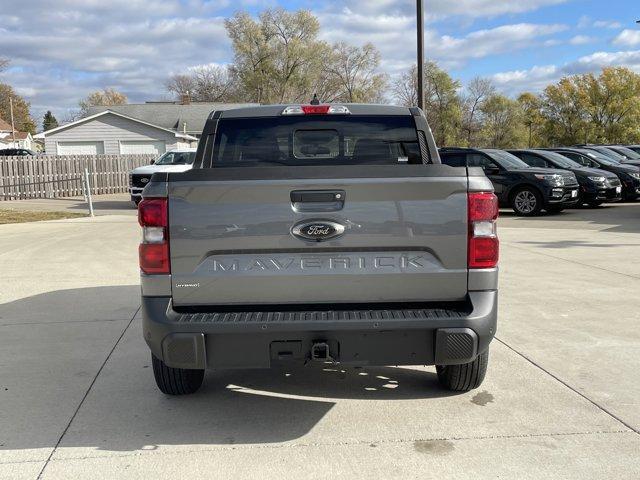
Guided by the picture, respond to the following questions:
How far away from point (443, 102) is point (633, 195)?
48730 millimetres

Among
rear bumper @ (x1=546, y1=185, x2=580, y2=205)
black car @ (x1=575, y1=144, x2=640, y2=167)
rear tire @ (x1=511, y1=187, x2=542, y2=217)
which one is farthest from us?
black car @ (x1=575, y1=144, x2=640, y2=167)

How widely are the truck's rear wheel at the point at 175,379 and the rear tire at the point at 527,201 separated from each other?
13.8 metres

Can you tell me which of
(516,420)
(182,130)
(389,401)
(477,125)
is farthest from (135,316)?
(477,125)

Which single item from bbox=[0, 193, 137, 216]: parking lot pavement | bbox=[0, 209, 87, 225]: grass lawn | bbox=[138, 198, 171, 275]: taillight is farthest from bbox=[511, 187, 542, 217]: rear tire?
bbox=[138, 198, 171, 275]: taillight

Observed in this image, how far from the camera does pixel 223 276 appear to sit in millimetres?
3508

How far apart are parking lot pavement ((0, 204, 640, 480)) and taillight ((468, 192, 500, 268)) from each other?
1079 millimetres

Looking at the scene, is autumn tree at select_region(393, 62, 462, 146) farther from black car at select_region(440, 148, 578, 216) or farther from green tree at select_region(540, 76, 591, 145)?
black car at select_region(440, 148, 578, 216)

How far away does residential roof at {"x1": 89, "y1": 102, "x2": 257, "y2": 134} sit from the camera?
47531 mm

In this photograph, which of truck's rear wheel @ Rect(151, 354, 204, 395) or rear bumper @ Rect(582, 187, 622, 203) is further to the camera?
rear bumper @ Rect(582, 187, 622, 203)

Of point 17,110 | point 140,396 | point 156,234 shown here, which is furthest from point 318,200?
point 17,110

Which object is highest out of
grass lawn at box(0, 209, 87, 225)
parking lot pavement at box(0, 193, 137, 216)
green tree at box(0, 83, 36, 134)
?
green tree at box(0, 83, 36, 134)

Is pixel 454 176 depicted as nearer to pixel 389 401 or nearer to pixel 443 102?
pixel 389 401

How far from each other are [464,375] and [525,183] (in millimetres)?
13207

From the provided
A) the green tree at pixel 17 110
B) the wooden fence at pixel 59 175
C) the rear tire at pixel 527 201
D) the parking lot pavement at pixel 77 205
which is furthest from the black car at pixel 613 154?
the green tree at pixel 17 110
